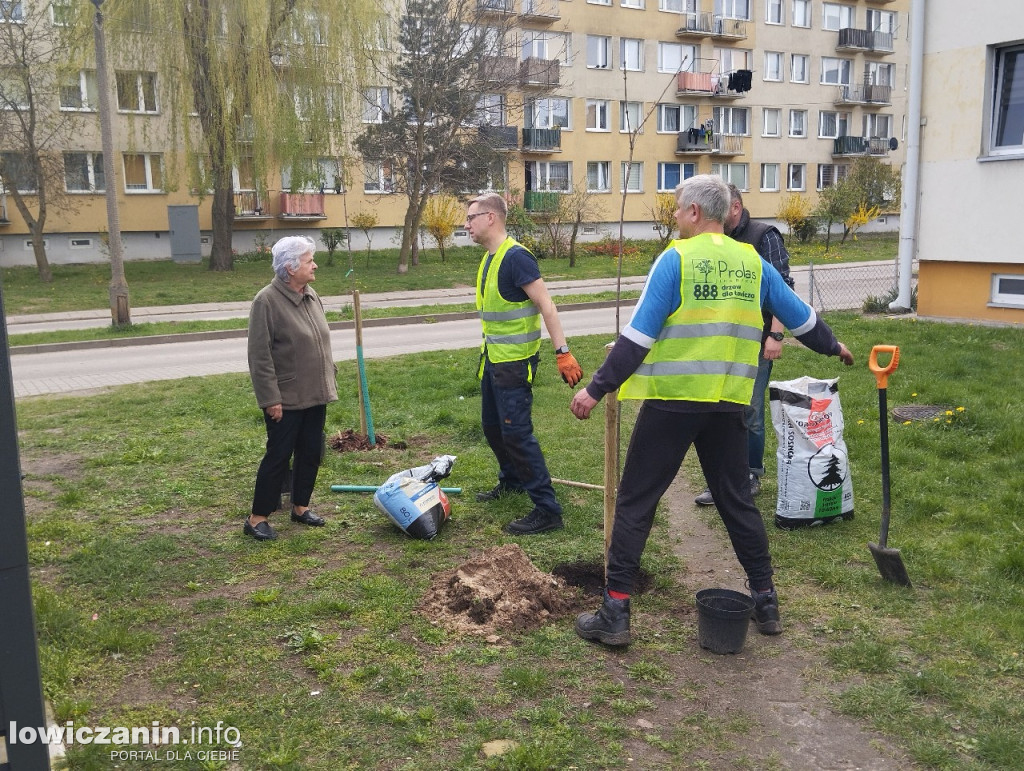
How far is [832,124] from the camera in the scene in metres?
55.5

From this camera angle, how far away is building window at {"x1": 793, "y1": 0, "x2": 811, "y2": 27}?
52.8 metres

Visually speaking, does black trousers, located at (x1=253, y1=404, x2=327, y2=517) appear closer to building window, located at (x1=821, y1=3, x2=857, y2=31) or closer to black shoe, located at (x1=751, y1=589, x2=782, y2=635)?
black shoe, located at (x1=751, y1=589, x2=782, y2=635)

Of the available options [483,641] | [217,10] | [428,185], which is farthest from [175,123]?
[483,641]

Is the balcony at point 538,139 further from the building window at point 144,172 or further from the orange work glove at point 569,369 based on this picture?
the orange work glove at point 569,369

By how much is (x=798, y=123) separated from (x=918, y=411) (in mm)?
49798

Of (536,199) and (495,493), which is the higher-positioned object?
(536,199)

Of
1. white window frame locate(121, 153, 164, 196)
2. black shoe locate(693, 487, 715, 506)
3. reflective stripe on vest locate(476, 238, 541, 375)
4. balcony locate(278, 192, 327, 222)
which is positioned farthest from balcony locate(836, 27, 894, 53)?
reflective stripe on vest locate(476, 238, 541, 375)

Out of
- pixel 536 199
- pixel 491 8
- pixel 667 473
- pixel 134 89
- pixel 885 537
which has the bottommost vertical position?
pixel 885 537

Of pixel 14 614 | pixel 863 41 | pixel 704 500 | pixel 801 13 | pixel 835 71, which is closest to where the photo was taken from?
pixel 14 614

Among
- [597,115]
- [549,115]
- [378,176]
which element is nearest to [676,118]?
[597,115]

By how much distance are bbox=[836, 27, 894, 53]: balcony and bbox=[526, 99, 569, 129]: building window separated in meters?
19.9

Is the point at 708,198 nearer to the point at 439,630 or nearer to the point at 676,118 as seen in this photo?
the point at 439,630

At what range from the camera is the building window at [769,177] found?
53000 millimetres

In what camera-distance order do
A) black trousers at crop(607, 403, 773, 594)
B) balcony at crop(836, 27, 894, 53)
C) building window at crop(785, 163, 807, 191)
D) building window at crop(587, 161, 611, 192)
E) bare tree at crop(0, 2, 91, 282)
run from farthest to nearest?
balcony at crop(836, 27, 894, 53), building window at crop(785, 163, 807, 191), building window at crop(587, 161, 611, 192), bare tree at crop(0, 2, 91, 282), black trousers at crop(607, 403, 773, 594)
